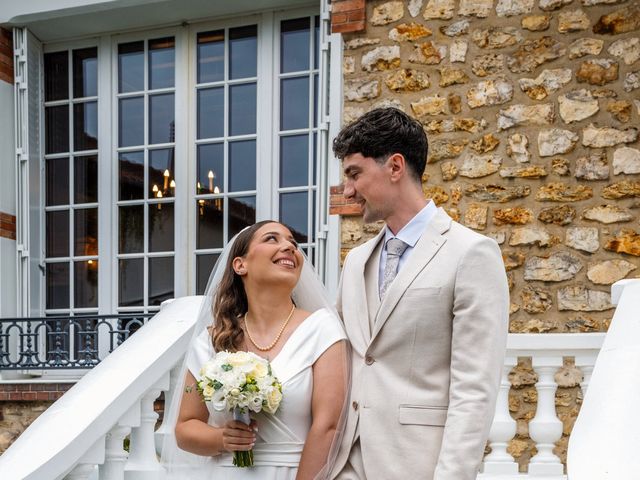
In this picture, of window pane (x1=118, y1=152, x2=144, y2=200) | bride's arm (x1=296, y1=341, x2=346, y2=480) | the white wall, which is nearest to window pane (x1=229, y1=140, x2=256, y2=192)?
window pane (x1=118, y1=152, x2=144, y2=200)

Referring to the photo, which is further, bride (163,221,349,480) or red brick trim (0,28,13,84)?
red brick trim (0,28,13,84)

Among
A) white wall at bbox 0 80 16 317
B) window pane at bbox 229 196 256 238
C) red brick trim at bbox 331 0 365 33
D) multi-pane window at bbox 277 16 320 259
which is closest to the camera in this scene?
red brick trim at bbox 331 0 365 33

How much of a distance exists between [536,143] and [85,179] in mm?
3518

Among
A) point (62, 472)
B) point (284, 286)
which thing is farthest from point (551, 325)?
point (62, 472)

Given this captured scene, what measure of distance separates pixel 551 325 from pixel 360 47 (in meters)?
2.11

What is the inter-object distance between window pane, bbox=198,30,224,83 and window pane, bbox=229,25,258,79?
3.1 inches

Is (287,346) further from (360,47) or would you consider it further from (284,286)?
(360,47)

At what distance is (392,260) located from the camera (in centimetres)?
233

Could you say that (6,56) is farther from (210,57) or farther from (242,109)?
(242,109)

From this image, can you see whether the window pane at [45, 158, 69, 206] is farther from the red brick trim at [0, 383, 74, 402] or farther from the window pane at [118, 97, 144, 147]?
the red brick trim at [0, 383, 74, 402]

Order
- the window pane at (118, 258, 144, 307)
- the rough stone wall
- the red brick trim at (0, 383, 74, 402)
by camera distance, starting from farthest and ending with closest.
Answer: the window pane at (118, 258, 144, 307), the red brick trim at (0, 383, 74, 402), the rough stone wall

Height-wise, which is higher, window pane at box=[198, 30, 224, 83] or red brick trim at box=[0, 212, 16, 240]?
window pane at box=[198, 30, 224, 83]

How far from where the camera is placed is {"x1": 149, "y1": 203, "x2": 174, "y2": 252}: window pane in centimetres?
629

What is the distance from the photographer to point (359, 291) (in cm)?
238
